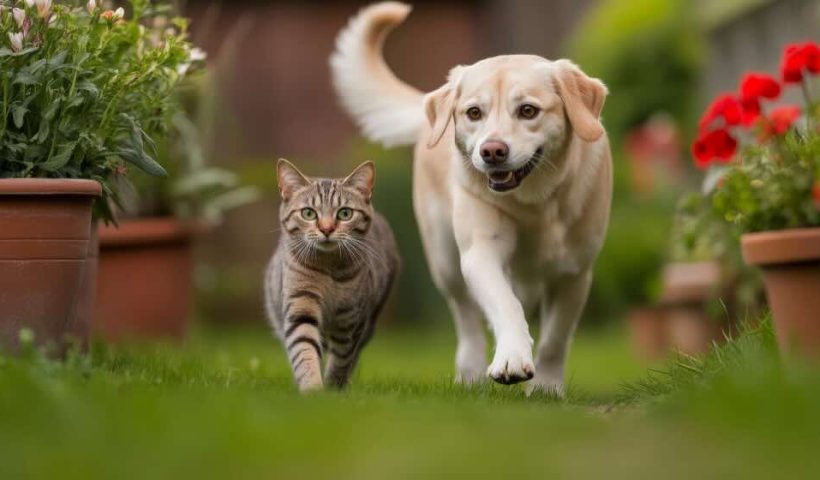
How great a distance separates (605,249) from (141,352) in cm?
371

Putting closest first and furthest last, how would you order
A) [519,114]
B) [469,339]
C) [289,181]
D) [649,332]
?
[519,114] < [289,181] < [469,339] < [649,332]

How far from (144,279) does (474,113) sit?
357 centimetres

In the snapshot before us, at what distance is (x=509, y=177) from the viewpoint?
14.1 ft

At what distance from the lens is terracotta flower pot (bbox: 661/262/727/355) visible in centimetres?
729

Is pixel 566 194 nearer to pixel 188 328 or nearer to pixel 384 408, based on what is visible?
pixel 384 408

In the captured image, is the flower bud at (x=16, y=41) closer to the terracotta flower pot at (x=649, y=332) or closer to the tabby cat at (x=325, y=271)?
the tabby cat at (x=325, y=271)

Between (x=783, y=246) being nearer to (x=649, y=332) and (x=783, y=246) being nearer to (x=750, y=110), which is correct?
(x=750, y=110)

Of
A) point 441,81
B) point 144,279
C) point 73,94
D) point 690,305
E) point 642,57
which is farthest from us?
point 441,81

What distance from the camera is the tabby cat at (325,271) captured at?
14.3 feet

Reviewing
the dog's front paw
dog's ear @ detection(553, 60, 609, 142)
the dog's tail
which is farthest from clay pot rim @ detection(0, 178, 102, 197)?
the dog's tail

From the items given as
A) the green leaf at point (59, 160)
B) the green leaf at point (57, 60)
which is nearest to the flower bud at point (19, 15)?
the green leaf at point (57, 60)

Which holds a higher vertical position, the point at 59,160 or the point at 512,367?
the point at 59,160

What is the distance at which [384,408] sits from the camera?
11.3ft

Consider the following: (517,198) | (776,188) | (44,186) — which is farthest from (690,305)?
(44,186)
